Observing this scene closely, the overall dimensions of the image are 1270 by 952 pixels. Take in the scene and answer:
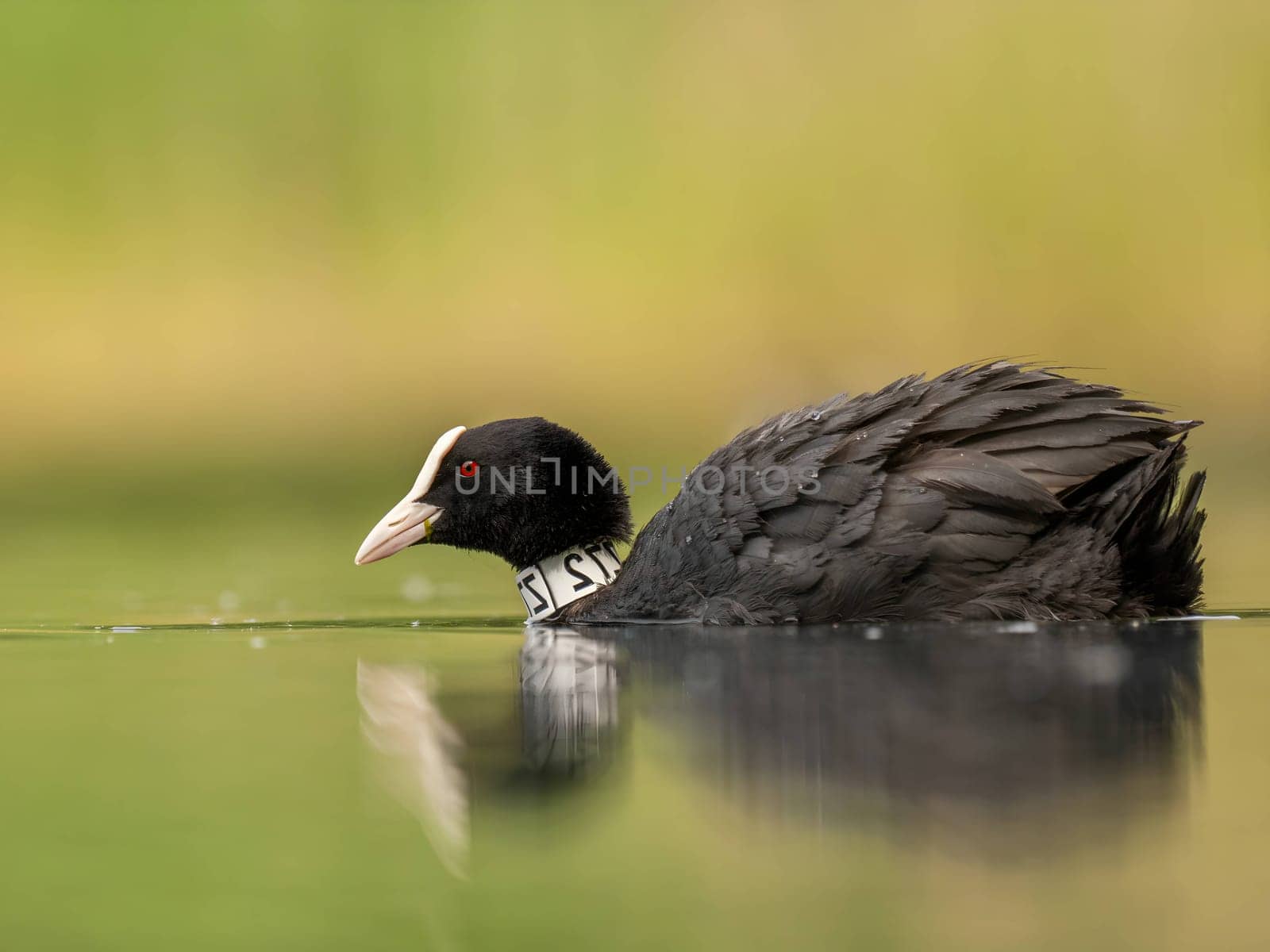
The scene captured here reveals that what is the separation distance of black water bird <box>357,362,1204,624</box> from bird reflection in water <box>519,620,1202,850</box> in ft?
0.56

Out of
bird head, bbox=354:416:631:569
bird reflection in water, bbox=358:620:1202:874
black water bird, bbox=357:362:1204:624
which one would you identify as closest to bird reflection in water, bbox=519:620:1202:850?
bird reflection in water, bbox=358:620:1202:874

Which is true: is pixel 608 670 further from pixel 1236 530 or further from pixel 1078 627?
pixel 1236 530

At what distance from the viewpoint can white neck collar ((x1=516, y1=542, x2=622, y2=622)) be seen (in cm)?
720

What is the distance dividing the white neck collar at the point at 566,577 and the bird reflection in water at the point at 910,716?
39.3 inches

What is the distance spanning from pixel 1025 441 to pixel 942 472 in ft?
1.20

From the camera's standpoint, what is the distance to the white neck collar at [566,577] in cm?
720

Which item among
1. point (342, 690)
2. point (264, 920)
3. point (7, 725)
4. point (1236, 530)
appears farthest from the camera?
point (1236, 530)

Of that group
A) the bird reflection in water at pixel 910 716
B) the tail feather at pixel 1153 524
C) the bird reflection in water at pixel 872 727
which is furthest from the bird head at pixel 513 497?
the tail feather at pixel 1153 524

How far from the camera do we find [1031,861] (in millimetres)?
2914

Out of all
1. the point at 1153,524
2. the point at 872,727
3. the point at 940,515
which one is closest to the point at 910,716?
the point at 872,727

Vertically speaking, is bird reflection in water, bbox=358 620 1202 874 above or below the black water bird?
below

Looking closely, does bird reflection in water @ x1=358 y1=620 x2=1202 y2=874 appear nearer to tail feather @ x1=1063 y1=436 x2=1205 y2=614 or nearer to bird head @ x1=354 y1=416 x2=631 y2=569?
tail feather @ x1=1063 y1=436 x2=1205 y2=614

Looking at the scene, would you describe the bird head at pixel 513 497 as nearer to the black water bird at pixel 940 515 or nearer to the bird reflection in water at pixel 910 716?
the black water bird at pixel 940 515

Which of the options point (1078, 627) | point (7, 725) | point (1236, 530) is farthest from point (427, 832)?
point (1236, 530)
